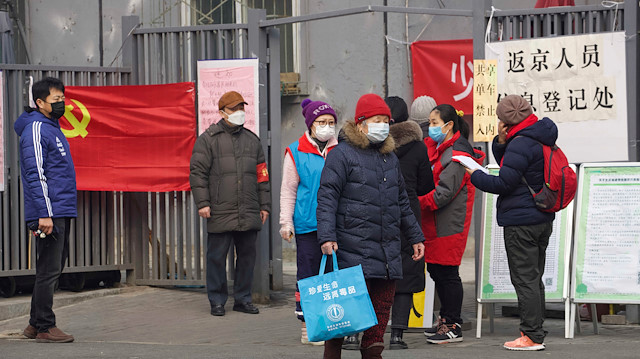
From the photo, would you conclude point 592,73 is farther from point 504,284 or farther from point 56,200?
point 56,200

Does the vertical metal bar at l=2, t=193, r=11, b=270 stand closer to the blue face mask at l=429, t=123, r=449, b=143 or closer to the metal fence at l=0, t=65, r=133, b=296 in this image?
the metal fence at l=0, t=65, r=133, b=296

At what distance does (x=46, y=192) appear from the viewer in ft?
28.2

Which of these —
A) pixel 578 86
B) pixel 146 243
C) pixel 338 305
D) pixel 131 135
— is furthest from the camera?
pixel 146 243

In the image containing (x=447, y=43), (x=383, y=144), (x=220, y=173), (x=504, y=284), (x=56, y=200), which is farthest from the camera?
(x=447, y=43)

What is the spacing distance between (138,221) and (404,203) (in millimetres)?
4714

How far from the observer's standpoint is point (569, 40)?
31.6 ft

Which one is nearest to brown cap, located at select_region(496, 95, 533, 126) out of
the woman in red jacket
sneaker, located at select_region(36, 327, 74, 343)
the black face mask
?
the woman in red jacket

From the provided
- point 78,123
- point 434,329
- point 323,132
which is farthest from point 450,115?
→ point 78,123

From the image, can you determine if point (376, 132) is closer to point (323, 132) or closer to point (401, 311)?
point (323, 132)

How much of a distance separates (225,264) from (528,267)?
10.6 ft

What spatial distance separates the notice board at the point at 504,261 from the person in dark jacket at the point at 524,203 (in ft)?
2.55

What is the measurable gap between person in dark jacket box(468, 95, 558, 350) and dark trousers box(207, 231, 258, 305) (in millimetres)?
2957

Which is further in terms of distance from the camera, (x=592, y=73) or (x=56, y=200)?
(x=592, y=73)

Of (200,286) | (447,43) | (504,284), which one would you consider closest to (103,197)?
(200,286)
